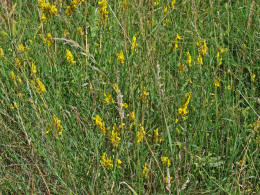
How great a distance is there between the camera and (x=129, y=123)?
1707 millimetres

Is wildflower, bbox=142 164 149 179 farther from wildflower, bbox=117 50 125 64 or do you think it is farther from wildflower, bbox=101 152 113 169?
wildflower, bbox=117 50 125 64

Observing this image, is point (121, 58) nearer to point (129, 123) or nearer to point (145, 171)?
point (129, 123)

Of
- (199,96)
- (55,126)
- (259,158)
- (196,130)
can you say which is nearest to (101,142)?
(55,126)

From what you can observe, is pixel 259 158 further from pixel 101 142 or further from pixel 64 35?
pixel 64 35

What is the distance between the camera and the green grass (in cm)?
163

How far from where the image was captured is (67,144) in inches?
70.3

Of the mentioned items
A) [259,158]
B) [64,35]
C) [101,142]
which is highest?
[64,35]

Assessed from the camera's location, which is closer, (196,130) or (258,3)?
(196,130)

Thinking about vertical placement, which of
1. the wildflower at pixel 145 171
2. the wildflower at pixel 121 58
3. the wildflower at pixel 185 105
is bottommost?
the wildflower at pixel 145 171

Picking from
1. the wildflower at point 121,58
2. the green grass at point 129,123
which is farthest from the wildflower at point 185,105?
the wildflower at point 121,58

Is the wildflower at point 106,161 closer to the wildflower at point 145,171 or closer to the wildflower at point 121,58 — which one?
the wildflower at point 145,171

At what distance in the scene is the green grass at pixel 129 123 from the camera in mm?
1628

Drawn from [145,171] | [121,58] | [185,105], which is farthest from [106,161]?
[121,58]

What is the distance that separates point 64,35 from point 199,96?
888mm
